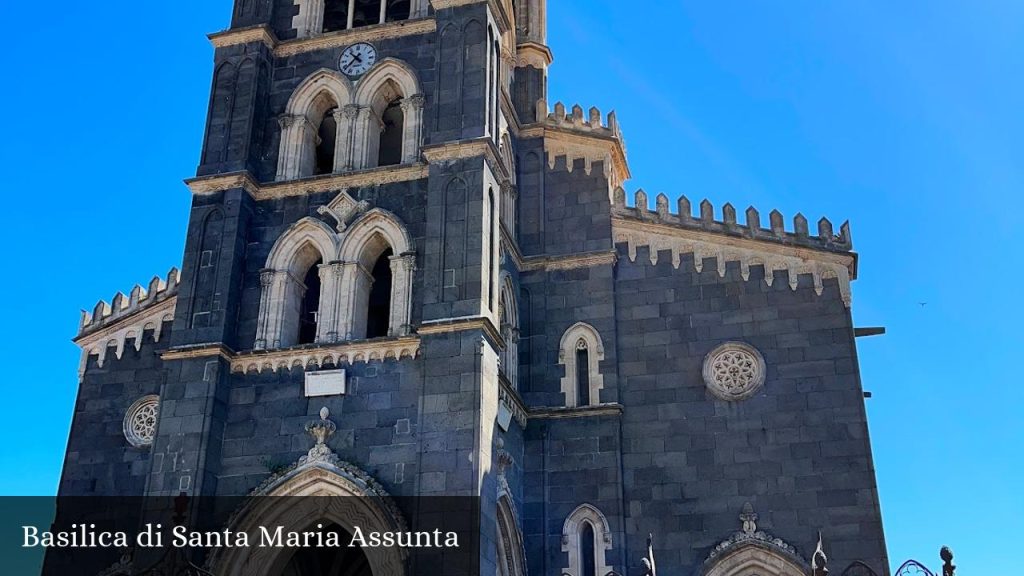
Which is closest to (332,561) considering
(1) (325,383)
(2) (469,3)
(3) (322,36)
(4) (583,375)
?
(1) (325,383)

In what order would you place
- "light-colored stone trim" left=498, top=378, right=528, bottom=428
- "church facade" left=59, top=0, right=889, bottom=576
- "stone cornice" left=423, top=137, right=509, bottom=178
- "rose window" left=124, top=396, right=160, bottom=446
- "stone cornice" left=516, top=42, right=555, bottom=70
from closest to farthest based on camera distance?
"church facade" left=59, top=0, right=889, bottom=576 → "light-colored stone trim" left=498, top=378, right=528, bottom=428 → "stone cornice" left=423, top=137, right=509, bottom=178 → "rose window" left=124, top=396, right=160, bottom=446 → "stone cornice" left=516, top=42, right=555, bottom=70

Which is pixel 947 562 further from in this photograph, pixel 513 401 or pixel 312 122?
pixel 312 122

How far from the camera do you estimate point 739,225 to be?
26266 millimetres

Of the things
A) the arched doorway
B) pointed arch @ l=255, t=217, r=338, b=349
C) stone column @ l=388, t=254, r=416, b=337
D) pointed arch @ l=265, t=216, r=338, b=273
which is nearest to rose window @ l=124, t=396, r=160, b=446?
pointed arch @ l=255, t=217, r=338, b=349

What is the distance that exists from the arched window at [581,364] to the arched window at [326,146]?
716 cm

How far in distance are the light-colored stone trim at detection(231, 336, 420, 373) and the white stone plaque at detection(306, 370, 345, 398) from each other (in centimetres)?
28

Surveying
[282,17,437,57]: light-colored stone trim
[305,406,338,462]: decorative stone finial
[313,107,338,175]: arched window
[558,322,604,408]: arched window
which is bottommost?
[305,406,338,462]: decorative stone finial

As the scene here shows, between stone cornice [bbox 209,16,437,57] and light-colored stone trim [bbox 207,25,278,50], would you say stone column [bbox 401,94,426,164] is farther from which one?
light-colored stone trim [bbox 207,25,278,50]

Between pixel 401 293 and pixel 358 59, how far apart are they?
652 cm

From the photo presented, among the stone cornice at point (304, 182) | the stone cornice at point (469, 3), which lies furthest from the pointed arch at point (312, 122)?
the stone cornice at point (469, 3)

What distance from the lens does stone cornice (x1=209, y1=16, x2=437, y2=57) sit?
26250mm

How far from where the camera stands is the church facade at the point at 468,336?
22125mm

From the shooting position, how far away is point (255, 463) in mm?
22250

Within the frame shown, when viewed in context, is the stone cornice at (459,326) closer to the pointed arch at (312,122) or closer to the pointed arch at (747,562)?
the pointed arch at (312,122)
